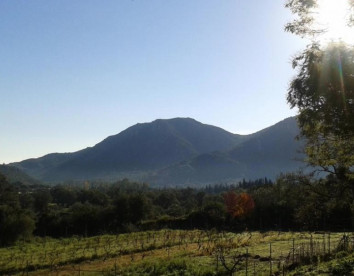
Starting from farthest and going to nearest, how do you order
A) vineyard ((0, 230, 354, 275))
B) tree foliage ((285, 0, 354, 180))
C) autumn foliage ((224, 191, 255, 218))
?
autumn foliage ((224, 191, 255, 218)) < vineyard ((0, 230, 354, 275)) < tree foliage ((285, 0, 354, 180))

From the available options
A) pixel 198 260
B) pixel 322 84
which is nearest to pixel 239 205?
pixel 198 260

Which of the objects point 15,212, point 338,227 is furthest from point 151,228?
point 338,227

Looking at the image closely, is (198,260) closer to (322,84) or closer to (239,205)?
(322,84)

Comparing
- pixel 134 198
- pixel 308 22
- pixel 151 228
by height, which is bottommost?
pixel 151 228

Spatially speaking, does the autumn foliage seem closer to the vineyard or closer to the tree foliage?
the vineyard

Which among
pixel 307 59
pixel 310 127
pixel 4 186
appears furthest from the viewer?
pixel 4 186

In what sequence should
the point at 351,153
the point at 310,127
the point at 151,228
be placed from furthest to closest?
the point at 151,228, the point at 351,153, the point at 310,127

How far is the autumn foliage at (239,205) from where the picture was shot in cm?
7556

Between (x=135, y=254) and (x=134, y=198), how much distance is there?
40169 mm

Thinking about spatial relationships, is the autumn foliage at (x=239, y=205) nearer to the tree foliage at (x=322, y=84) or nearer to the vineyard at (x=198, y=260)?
the vineyard at (x=198, y=260)

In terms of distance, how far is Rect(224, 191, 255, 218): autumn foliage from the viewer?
75562 millimetres

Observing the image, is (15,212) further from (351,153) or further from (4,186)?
(351,153)

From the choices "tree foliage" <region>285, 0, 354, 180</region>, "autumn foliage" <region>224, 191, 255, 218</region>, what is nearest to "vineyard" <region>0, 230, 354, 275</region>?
"tree foliage" <region>285, 0, 354, 180</region>

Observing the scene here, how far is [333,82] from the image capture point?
48.9 feet
